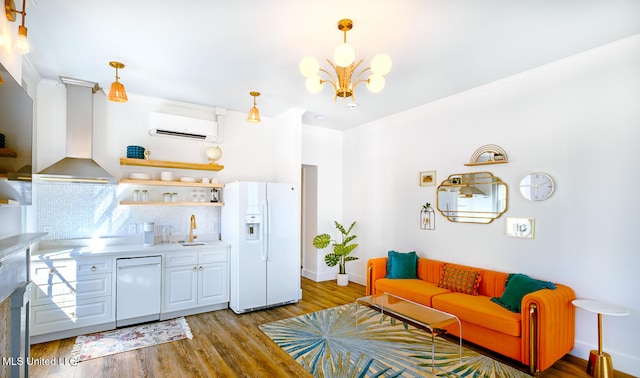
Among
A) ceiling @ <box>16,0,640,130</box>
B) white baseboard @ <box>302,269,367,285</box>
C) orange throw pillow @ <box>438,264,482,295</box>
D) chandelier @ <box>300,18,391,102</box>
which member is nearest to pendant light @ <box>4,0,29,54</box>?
ceiling @ <box>16,0,640,130</box>

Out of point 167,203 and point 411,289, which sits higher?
point 167,203

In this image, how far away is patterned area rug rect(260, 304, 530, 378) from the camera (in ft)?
8.77

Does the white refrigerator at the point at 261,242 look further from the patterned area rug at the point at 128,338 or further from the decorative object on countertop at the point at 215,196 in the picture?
the patterned area rug at the point at 128,338

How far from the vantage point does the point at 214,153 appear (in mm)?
4492

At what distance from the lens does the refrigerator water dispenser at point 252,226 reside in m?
4.13

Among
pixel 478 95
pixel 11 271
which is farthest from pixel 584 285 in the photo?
pixel 11 271

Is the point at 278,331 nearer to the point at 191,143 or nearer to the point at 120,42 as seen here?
the point at 191,143

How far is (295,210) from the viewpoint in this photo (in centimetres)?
452

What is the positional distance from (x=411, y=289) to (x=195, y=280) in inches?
106

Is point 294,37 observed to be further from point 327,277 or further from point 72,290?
point 327,277

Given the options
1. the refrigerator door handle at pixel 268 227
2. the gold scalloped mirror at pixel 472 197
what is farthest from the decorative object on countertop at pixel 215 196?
the gold scalloped mirror at pixel 472 197

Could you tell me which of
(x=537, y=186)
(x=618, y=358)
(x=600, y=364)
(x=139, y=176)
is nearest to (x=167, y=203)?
(x=139, y=176)

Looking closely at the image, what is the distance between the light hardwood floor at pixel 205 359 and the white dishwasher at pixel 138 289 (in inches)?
18.6

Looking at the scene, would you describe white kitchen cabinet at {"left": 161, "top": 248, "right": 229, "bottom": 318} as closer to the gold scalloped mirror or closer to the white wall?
the white wall
